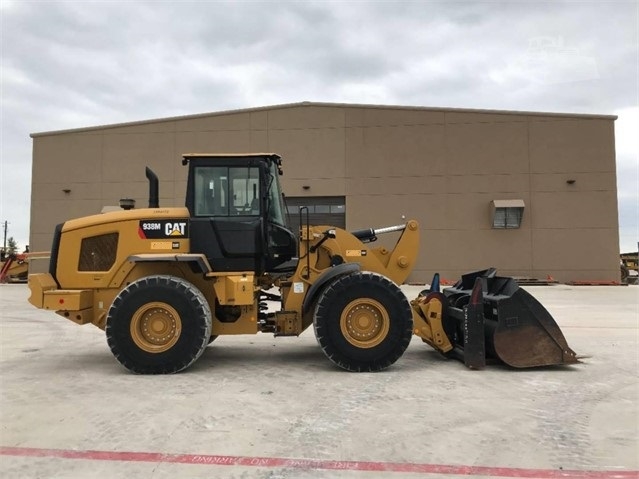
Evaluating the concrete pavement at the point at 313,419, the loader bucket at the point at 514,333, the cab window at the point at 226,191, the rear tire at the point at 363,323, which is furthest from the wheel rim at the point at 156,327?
the loader bucket at the point at 514,333

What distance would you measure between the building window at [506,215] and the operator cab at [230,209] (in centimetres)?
2178

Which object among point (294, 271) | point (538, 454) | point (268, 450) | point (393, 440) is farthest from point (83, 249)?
point (538, 454)

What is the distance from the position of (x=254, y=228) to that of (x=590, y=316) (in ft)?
32.7

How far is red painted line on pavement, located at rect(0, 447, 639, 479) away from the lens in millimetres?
3533

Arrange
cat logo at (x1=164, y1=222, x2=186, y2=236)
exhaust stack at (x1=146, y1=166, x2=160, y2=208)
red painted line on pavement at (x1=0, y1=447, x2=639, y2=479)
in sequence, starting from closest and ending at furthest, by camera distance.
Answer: red painted line on pavement at (x1=0, y1=447, x2=639, y2=479) → cat logo at (x1=164, y1=222, x2=186, y2=236) → exhaust stack at (x1=146, y1=166, x2=160, y2=208)

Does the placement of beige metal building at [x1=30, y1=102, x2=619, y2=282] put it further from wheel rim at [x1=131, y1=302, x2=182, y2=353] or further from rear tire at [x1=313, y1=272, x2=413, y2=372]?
wheel rim at [x1=131, y1=302, x2=182, y2=353]

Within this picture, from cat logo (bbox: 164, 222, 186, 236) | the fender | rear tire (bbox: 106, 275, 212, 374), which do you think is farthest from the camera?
cat logo (bbox: 164, 222, 186, 236)

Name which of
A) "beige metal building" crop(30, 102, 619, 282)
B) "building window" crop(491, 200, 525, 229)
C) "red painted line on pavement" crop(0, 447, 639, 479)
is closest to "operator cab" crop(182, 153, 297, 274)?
"red painted line on pavement" crop(0, 447, 639, 479)

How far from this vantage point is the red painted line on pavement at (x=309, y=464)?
11.6ft

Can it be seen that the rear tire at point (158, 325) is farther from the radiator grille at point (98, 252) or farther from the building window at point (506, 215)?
the building window at point (506, 215)

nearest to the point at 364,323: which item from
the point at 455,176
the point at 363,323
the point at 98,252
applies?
the point at 363,323

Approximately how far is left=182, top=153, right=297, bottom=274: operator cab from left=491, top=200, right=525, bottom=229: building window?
2178 cm

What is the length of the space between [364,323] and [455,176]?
21958mm

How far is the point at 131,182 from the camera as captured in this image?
95.2 feet
